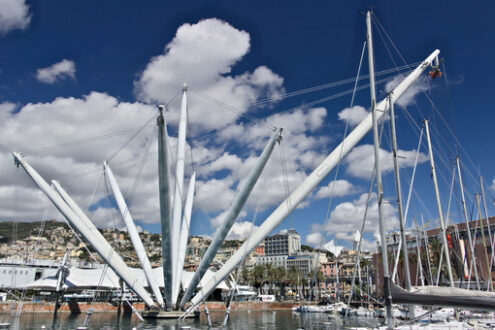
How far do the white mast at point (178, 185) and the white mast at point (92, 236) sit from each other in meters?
4.21

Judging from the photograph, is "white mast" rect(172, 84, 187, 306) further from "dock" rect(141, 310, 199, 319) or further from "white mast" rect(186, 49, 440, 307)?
"white mast" rect(186, 49, 440, 307)

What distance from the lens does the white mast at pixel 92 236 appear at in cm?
3569

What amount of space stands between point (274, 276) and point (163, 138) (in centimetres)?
8864

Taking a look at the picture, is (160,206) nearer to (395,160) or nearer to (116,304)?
(395,160)

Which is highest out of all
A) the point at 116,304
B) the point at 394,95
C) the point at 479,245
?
the point at 394,95

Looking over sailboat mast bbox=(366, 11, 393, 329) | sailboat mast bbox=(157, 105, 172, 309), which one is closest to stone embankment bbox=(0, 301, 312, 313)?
sailboat mast bbox=(157, 105, 172, 309)

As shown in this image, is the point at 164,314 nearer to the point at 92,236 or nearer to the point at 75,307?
the point at 92,236

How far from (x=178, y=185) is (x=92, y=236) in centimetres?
943

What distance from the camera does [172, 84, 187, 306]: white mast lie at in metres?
36.1

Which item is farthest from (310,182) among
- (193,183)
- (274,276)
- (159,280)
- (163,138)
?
(274,276)

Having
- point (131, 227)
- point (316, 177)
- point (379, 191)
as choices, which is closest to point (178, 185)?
point (131, 227)

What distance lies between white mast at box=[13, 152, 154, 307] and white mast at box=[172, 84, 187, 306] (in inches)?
166

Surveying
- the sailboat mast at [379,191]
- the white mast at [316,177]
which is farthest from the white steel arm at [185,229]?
the sailboat mast at [379,191]

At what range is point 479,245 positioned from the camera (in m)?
62.6
